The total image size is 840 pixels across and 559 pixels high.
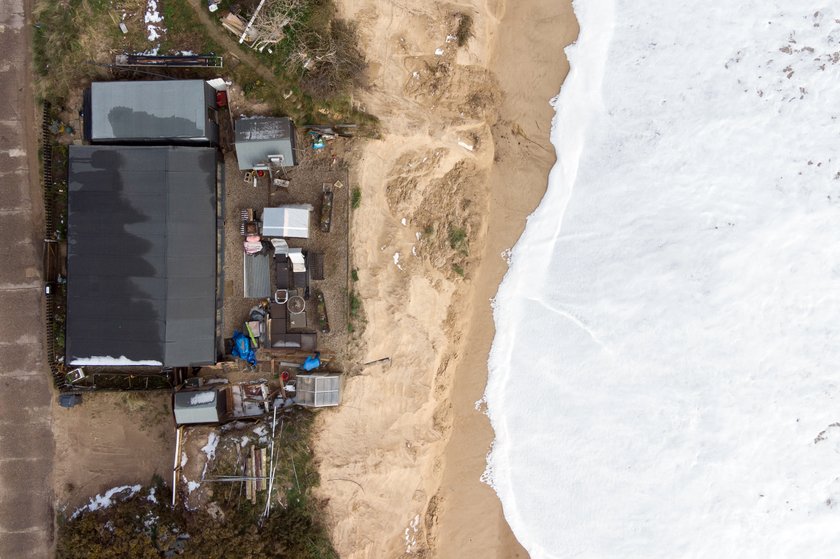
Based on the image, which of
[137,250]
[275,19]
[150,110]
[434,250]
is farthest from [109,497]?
[275,19]

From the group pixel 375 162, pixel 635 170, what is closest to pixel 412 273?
pixel 375 162

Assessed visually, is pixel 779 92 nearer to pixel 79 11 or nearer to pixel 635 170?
pixel 635 170

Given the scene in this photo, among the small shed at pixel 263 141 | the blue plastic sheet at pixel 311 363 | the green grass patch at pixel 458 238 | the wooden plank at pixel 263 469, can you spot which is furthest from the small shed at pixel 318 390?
the small shed at pixel 263 141

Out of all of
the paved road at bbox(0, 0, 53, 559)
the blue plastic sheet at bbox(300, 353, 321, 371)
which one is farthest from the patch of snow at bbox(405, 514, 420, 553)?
the paved road at bbox(0, 0, 53, 559)

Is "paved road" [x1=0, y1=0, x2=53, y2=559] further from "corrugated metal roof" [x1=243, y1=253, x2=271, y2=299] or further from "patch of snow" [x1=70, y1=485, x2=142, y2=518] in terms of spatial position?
"corrugated metal roof" [x1=243, y1=253, x2=271, y2=299]

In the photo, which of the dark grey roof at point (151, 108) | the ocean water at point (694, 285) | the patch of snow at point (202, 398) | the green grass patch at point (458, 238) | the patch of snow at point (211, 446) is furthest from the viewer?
the green grass patch at point (458, 238)

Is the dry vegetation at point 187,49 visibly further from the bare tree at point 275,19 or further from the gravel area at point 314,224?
Result: the gravel area at point 314,224
